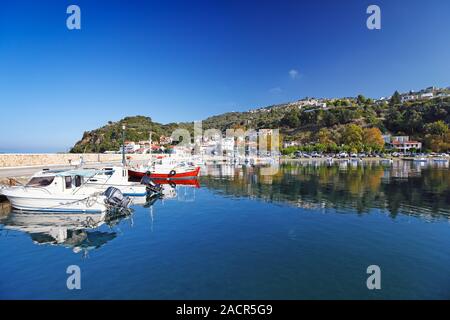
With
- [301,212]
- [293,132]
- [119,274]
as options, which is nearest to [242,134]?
[293,132]

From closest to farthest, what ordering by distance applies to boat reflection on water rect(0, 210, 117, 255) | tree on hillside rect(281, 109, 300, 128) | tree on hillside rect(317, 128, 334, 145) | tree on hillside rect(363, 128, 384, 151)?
1. boat reflection on water rect(0, 210, 117, 255)
2. tree on hillside rect(363, 128, 384, 151)
3. tree on hillside rect(317, 128, 334, 145)
4. tree on hillside rect(281, 109, 300, 128)

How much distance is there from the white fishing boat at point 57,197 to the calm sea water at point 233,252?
2.49 feet

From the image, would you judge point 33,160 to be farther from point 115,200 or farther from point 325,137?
point 325,137

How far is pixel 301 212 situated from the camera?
60.0 ft

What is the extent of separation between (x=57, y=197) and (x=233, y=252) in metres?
12.5

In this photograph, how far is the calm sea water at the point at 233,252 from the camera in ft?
27.0

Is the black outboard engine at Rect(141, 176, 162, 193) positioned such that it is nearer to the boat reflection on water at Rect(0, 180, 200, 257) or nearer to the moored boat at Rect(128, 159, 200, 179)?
the boat reflection on water at Rect(0, 180, 200, 257)

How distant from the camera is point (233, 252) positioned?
1121 centimetres

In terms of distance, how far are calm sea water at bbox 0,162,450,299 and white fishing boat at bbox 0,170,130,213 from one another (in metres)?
0.76

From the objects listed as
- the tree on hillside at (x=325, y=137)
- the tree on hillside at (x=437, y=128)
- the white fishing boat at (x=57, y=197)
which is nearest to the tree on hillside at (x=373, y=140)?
the tree on hillside at (x=325, y=137)

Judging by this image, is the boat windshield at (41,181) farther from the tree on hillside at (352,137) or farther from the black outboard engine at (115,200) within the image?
the tree on hillside at (352,137)

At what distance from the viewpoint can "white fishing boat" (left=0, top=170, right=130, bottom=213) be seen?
1698cm

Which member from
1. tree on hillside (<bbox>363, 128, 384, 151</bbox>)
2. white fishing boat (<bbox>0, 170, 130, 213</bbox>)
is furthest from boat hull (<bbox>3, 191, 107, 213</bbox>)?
tree on hillside (<bbox>363, 128, 384, 151</bbox>)
